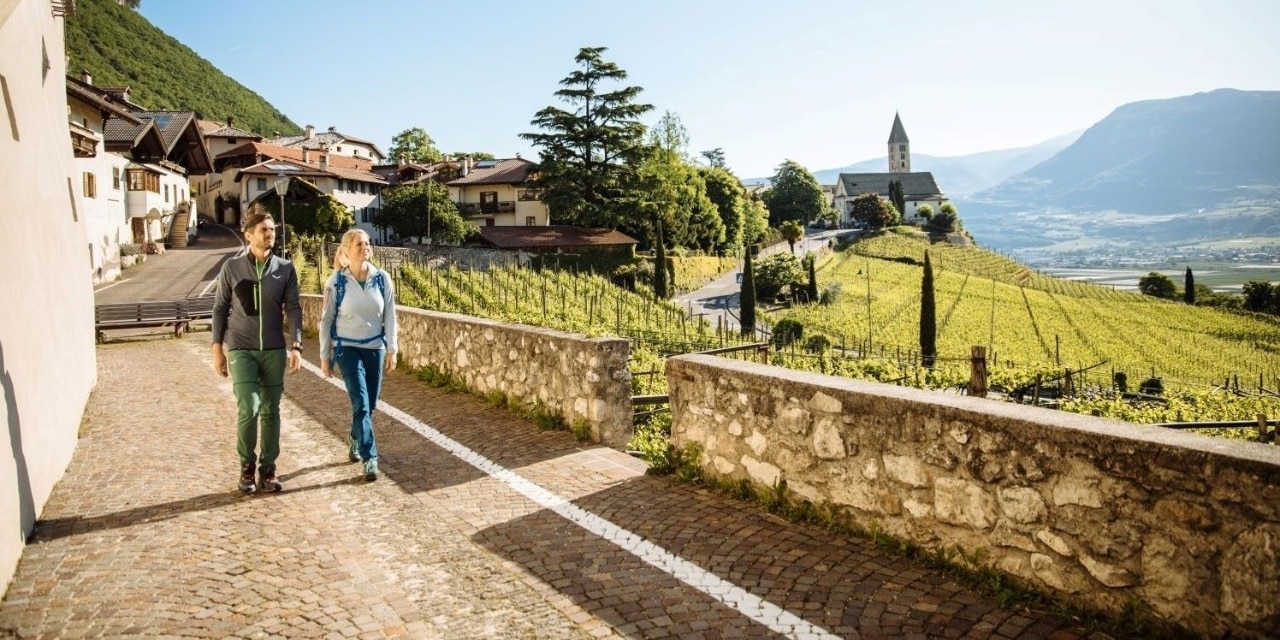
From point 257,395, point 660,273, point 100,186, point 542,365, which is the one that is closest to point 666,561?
point 257,395

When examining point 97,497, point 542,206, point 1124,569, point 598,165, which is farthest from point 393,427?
point 542,206

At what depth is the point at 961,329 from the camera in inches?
2035

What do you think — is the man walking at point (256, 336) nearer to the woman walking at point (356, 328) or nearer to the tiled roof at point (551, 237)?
the woman walking at point (356, 328)

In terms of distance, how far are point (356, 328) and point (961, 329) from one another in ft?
169

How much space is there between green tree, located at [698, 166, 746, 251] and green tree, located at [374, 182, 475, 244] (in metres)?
34.9

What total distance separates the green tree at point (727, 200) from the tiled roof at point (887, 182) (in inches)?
3320

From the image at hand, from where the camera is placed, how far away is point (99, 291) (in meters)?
29.5

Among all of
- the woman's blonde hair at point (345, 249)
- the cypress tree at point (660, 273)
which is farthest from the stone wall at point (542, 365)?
the cypress tree at point (660, 273)

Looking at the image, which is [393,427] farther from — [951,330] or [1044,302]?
[1044,302]

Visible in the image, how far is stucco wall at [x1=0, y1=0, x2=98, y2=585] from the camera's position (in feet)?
14.9

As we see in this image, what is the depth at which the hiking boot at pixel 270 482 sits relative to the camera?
5.52m

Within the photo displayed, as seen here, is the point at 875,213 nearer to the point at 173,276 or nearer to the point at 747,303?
the point at 747,303

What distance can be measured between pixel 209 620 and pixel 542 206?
224ft

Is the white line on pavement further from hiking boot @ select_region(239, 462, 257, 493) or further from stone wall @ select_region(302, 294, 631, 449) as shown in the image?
hiking boot @ select_region(239, 462, 257, 493)
